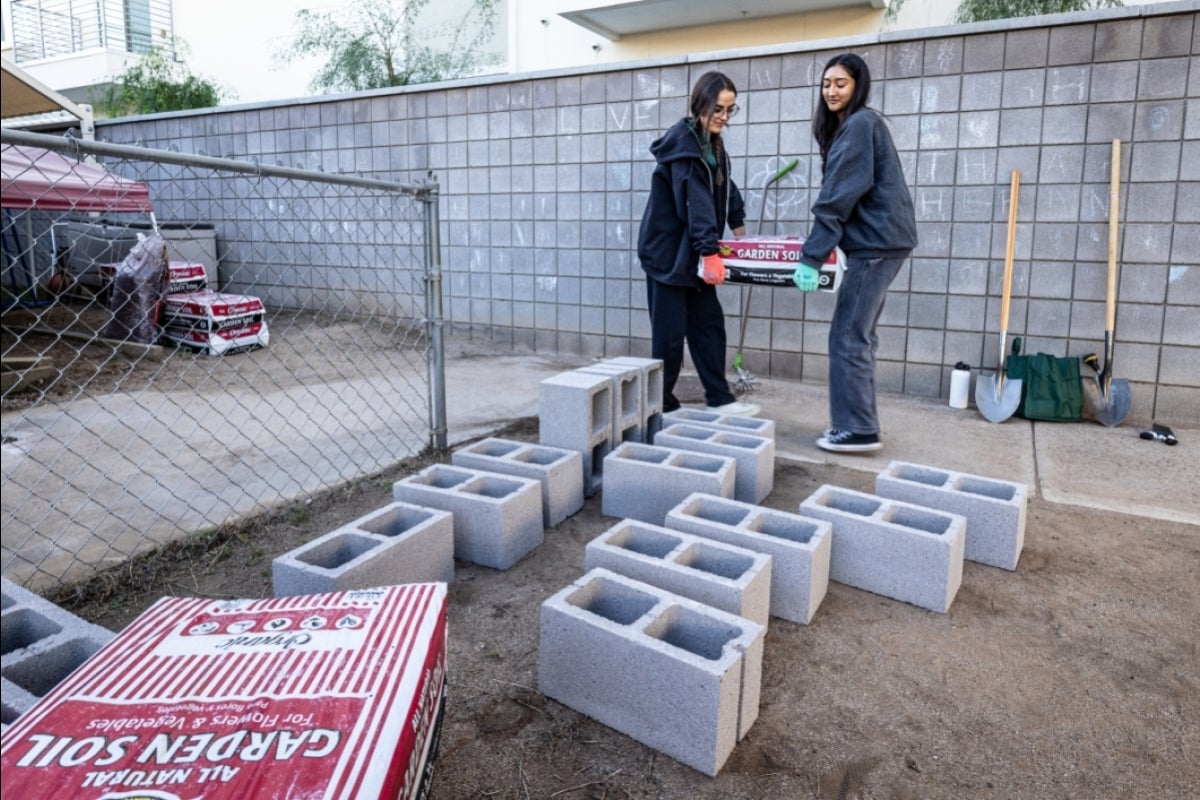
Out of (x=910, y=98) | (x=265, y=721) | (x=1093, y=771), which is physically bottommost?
(x=1093, y=771)

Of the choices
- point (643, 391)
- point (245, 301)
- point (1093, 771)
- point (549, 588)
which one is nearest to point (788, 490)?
point (643, 391)

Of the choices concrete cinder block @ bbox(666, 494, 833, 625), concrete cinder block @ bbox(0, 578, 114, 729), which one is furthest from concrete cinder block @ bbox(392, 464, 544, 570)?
concrete cinder block @ bbox(0, 578, 114, 729)

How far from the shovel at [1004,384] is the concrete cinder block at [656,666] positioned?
296 cm

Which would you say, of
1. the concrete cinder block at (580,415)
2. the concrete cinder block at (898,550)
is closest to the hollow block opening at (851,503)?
the concrete cinder block at (898,550)

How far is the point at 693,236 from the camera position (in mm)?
3537

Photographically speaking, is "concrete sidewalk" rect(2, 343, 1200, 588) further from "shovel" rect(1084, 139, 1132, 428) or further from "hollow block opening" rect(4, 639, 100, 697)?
"hollow block opening" rect(4, 639, 100, 697)

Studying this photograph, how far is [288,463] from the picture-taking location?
10.6 ft

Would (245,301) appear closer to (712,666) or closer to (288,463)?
(288,463)

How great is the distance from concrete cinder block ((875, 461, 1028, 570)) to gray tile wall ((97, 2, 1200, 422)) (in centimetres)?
208

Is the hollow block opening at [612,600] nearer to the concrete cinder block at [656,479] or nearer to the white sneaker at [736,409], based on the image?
the concrete cinder block at [656,479]

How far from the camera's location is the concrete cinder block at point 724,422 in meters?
3.11

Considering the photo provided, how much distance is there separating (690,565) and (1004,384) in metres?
2.81

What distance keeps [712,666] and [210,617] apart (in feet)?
2.95

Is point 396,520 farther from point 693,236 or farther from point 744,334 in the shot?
point 744,334
